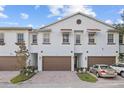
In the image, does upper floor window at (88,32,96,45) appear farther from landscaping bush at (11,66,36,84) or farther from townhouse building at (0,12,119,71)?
landscaping bush at (11,66,36,84)

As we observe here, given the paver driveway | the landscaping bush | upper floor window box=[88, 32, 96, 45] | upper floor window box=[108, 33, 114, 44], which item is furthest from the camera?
Answer: upper floor window box=[108, 33, 114, 44]

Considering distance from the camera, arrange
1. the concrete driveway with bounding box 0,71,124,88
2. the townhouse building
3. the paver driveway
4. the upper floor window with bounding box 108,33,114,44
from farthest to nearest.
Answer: the upper floor window with bounding box 108,33,114,44 → the townhouse building → the paver driveway → the concrete driveway with bounding box 0,71,124,88

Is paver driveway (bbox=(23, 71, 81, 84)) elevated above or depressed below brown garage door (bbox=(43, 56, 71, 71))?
below

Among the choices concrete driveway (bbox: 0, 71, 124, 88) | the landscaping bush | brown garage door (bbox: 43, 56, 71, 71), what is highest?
brown garage door (bbox: 43, 56, 71, 71)

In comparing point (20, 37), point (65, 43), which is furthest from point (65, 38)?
point (20, 37)

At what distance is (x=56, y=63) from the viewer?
3428cm

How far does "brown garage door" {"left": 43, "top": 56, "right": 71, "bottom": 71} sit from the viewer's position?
3425 cm

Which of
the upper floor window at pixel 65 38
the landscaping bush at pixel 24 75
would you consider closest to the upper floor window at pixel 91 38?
the upper floor window at pixel 65 38

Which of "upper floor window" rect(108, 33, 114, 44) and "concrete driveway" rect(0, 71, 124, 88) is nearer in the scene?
"concrete driveway" rect(0, 71, 124, 88)

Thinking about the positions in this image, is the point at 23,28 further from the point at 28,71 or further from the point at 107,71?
the point at 107,71

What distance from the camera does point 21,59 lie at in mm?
30578

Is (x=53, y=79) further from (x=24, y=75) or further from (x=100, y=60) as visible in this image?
(x=100, y=60)

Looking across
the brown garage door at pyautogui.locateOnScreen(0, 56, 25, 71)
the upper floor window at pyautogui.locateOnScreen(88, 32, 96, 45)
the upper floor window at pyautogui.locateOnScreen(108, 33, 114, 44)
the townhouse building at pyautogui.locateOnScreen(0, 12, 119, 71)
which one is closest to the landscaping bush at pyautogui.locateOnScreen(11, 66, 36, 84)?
the brown garage door at pyautogui.locateOnScreen(0, 56, 25, 71)
